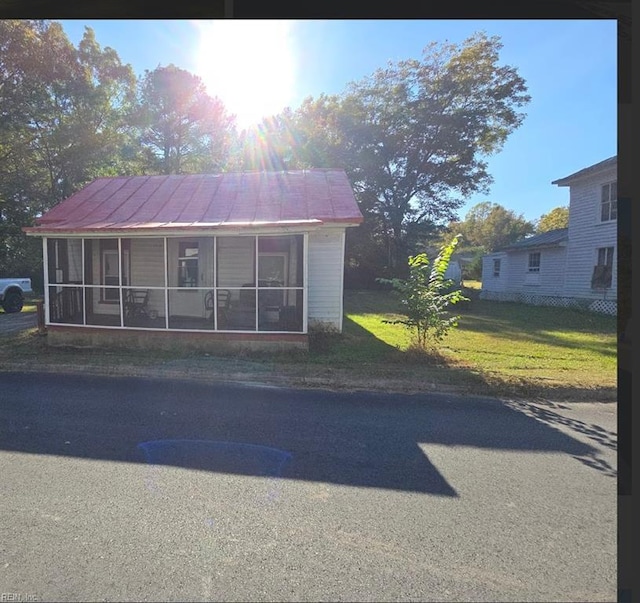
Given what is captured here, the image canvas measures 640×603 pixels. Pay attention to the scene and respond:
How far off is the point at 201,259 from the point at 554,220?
53261 millimetres

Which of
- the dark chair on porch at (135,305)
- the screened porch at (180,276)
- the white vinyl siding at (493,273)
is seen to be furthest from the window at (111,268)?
the white vinyl siding at (493,273)

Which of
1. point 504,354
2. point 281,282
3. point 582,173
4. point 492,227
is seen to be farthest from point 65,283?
point 492,227

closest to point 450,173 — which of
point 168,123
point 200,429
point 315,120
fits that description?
point 315,120

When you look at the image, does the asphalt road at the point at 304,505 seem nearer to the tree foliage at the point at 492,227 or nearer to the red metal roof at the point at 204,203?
the red metal roof at the point at 204,203

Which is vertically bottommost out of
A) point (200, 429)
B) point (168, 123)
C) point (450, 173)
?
point (200, 429)

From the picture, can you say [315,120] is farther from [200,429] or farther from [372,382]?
[200,429]

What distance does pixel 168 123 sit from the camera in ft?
91.2

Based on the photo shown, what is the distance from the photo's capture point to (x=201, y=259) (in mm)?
11297

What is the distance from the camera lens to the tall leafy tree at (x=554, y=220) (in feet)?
163

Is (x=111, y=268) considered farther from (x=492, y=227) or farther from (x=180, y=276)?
(x=492, y=227)

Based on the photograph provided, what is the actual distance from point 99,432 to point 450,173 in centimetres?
2922

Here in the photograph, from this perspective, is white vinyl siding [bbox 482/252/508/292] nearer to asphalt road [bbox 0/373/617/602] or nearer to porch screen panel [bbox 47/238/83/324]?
asphalt road [bbox 0/373/617/602]

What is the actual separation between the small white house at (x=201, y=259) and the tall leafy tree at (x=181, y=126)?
15.8m

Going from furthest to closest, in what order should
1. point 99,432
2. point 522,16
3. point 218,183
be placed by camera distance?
point 218,183
point 99,432
point 522,16
